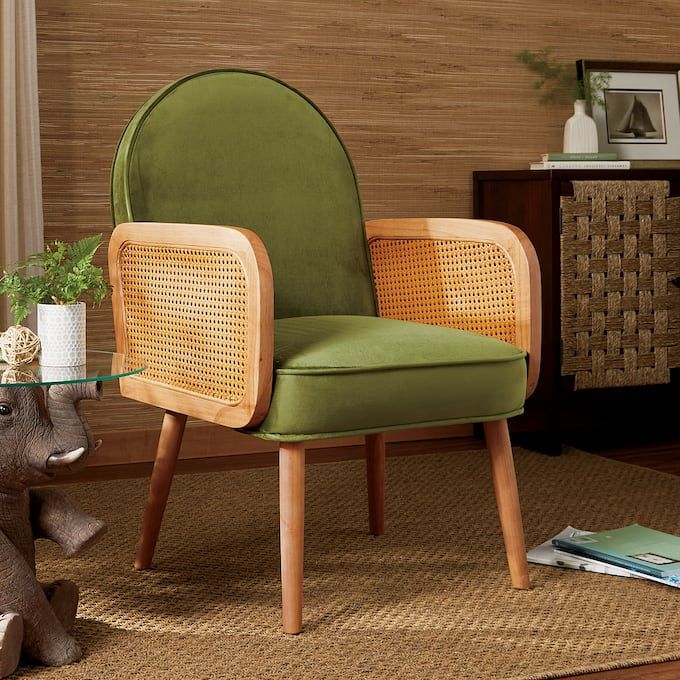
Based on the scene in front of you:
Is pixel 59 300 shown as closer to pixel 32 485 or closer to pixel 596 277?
pixel 32 485

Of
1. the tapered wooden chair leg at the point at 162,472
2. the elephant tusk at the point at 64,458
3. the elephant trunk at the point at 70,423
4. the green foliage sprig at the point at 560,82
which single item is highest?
the green foliage sprig at the point at 560,82

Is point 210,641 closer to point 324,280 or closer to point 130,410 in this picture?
point 324,280

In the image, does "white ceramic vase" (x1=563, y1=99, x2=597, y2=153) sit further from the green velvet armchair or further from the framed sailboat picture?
the green velvet armchair

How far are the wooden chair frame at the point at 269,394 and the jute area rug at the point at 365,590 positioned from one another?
0.08 metres

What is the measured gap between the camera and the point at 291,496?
159 centimetres

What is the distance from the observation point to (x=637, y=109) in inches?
128

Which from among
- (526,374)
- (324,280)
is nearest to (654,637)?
(526,374)

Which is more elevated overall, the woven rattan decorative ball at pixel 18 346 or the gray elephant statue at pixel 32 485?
the woven rattan decorative ball at pixel 18 346

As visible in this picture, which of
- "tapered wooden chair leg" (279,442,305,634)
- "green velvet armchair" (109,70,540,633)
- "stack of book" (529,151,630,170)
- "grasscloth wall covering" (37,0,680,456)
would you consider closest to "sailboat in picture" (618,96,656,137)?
"grasscloth wall covering" (37,0,680,456)

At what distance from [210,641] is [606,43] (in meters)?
2.34

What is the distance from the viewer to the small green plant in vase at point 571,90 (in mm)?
3080

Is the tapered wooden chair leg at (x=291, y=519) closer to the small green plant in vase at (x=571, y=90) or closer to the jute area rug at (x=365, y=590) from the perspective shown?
the jute area rug at (x=365, y=590)

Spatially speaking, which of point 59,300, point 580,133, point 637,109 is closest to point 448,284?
point 59,300

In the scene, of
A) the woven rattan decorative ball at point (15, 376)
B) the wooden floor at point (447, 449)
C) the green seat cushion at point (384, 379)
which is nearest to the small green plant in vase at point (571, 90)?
the wooden floor at point (447, 449)
